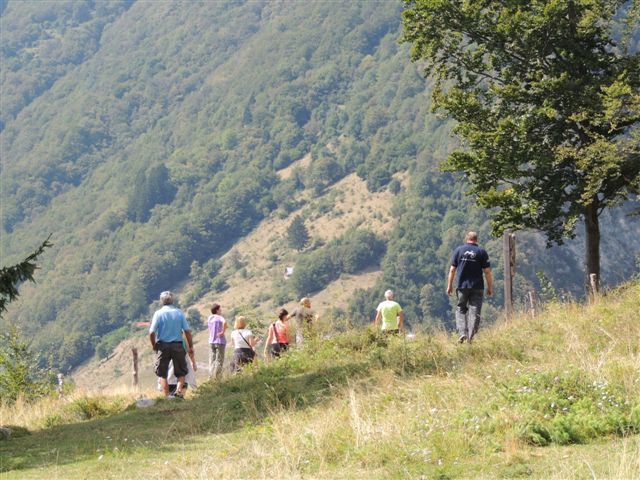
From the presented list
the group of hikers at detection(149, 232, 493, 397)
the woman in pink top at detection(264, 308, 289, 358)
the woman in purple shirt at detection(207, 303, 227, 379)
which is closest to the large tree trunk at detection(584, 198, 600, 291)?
the group of hikers at detection(149, 232, 493, 397)

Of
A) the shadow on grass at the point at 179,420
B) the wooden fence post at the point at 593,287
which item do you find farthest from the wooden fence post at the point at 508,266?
the shadow on grass at the point at 179,420

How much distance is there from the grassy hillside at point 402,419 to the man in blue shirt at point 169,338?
578 mm

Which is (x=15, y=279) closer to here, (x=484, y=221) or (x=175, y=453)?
(x=175, y=453)

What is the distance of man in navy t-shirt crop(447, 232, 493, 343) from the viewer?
53.0 ft

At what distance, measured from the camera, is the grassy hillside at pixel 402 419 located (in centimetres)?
872

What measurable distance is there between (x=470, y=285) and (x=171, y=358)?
452 cm

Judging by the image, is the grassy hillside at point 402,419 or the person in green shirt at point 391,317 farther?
the person in green shirt at point 391,317

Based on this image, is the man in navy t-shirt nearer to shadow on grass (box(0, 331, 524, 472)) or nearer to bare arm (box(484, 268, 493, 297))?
bare arm (box(484, 268, 493, 297))

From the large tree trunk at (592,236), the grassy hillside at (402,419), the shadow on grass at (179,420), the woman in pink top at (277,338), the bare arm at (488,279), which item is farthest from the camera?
the large tree trunk at (592,236)

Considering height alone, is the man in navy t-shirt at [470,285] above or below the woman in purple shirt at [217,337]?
above

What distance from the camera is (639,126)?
75.2 ft

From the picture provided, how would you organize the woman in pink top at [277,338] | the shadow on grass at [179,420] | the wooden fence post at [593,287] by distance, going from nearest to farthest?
1. the shadow on grass at [179,420]
2. the wooden fence post at [593,287]
3. the woman in pink top at [277,338]

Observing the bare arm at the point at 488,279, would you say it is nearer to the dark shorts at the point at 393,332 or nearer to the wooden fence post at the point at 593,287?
the wooden fence post at the point at 593,287

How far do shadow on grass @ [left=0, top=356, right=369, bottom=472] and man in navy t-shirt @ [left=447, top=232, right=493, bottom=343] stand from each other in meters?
2.47
